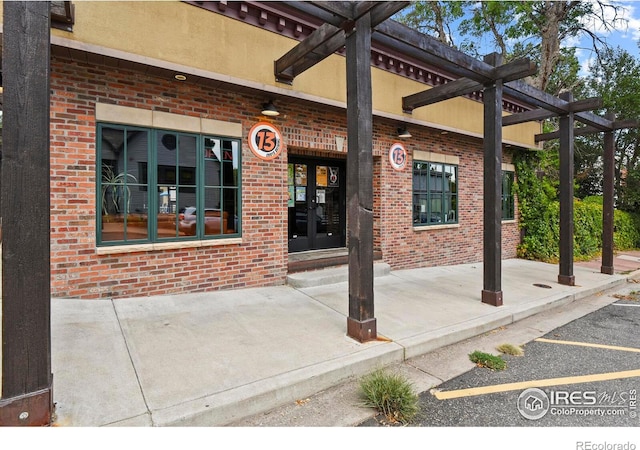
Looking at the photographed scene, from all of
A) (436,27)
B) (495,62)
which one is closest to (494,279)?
(495,62)

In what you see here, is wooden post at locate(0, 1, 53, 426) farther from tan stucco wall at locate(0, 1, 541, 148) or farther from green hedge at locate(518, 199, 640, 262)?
green hedge at locate(518, 199, 640, 262)

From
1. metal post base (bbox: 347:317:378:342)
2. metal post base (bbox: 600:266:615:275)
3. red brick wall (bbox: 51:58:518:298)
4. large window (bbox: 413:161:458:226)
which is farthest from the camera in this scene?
large window (bbox: 413:161:458:226)

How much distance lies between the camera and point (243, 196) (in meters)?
5.97

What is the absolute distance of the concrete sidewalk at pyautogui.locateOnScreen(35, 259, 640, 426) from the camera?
261 cm

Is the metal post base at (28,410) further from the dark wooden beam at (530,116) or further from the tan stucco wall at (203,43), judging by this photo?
the dark wooden beam at (530,116)

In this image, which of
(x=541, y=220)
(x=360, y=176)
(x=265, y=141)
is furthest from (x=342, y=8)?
(x=541, y=220)

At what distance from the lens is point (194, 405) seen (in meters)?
2.56

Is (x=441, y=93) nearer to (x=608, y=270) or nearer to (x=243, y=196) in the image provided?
(x=243, y=196)

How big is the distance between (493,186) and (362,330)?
336cm

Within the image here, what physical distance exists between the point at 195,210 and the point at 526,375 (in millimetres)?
4903

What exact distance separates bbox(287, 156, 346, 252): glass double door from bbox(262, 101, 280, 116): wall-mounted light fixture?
176cm

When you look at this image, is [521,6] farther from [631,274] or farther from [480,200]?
[631,274]

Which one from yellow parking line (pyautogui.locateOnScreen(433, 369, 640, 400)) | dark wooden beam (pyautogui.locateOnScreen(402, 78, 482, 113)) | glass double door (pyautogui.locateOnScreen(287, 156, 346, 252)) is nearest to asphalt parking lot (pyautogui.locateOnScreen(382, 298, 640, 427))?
yellow parking line (pyautogui.locateOnScreen(433, 369, 640, 400))

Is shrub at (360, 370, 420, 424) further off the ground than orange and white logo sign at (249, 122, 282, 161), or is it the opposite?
orange and white logo sign at (249, 122, 282, 161)
